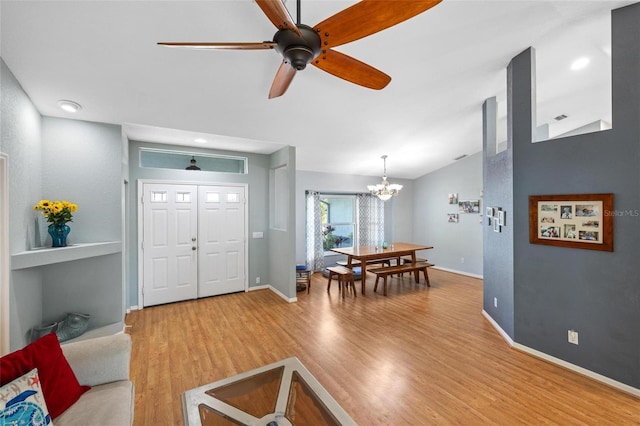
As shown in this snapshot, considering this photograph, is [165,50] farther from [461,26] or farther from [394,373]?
[394,373]

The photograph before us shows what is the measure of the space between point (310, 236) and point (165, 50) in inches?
181

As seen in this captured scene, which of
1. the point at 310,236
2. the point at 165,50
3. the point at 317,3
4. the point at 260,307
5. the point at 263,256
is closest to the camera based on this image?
the point at 317,3

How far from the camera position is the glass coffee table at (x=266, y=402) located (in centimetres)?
142

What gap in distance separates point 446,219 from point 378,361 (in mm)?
5054

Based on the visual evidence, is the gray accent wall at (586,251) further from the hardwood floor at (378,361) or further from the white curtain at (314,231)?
the white curtain at (314,231)

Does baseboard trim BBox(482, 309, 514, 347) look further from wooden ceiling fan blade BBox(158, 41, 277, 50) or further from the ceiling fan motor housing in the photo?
wooden ceiling fan blade BBox(158, 41, 277, 50)

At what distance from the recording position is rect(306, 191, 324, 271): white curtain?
6184 millimetres

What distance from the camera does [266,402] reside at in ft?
5.15

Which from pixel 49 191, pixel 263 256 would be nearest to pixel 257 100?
pixel 49 191

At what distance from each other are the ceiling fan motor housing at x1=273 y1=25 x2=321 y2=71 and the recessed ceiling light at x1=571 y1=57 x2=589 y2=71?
3389 millimetres

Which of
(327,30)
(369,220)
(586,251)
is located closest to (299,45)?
(327,30)

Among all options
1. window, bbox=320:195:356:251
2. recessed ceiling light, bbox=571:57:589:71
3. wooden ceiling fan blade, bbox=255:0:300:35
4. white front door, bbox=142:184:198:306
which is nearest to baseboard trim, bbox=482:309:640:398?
recessed ceiling light, bbox=571:57:589:71

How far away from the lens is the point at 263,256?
16.4ft

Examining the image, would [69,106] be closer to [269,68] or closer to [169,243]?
[269,68]
